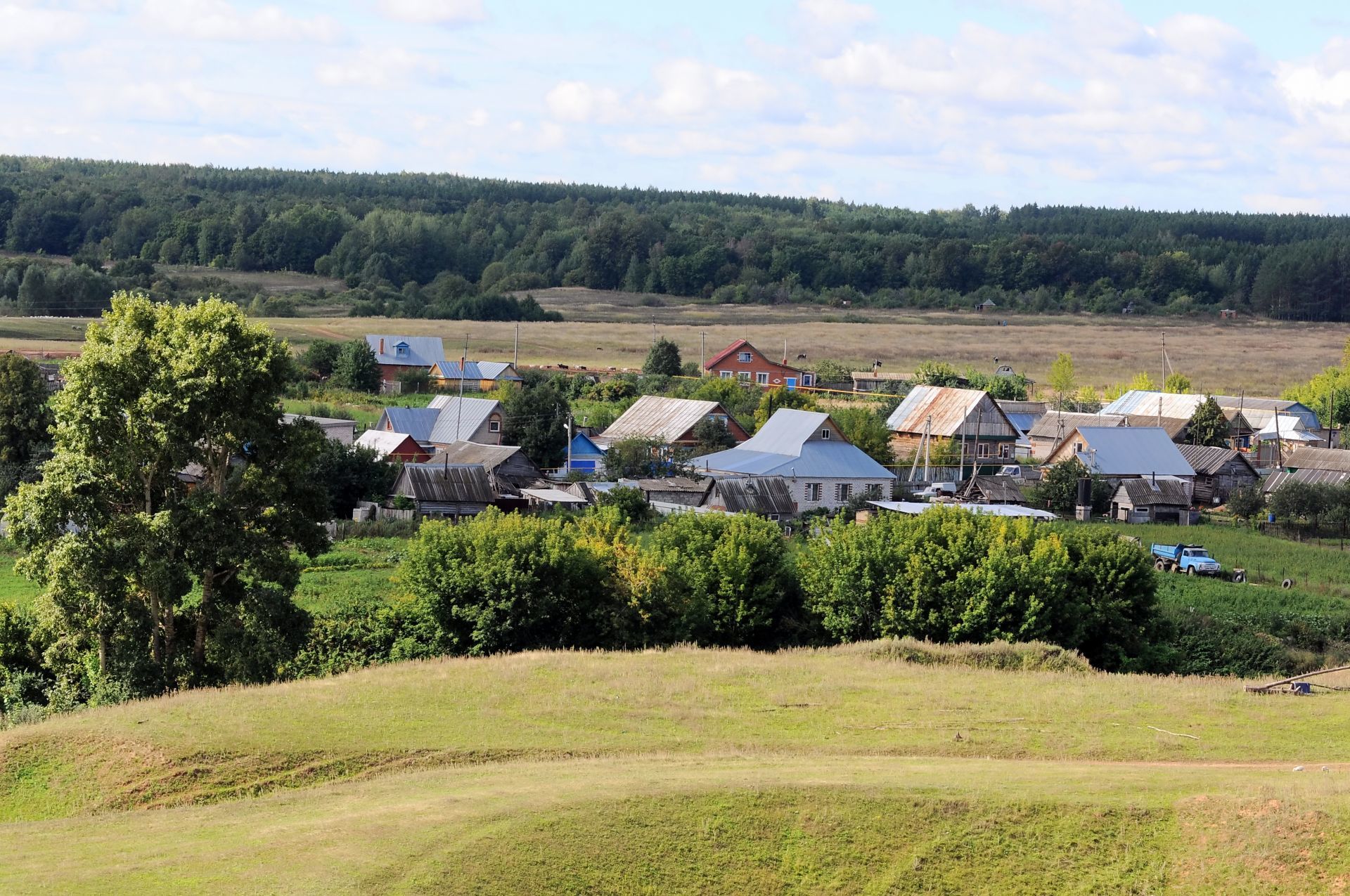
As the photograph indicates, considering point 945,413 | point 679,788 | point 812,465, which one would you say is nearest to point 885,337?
point 945,413

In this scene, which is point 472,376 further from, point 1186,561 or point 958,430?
point 1186,561

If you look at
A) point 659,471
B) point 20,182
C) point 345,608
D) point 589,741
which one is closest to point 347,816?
point 589,741

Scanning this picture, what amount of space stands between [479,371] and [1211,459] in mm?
38838

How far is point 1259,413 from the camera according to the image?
252 feet

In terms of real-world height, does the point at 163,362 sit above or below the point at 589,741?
above

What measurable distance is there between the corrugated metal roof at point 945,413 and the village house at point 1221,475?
8.24m

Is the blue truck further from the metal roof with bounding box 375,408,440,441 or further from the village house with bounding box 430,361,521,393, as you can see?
the village house with bounding box 430,361,521,393

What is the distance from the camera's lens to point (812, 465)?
2103 inches

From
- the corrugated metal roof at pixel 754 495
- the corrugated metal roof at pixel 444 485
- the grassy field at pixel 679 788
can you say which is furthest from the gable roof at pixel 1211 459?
the grassy field at pixel 679 788

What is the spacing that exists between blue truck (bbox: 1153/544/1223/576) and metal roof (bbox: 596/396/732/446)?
75.1 feet

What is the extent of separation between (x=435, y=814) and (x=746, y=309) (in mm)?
134880

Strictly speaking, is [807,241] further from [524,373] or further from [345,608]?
[345,608]

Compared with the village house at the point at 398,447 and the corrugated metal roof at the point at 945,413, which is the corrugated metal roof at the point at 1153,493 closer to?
the corrugated metal roof at the point at 945,413

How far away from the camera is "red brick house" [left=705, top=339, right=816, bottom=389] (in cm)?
8706
